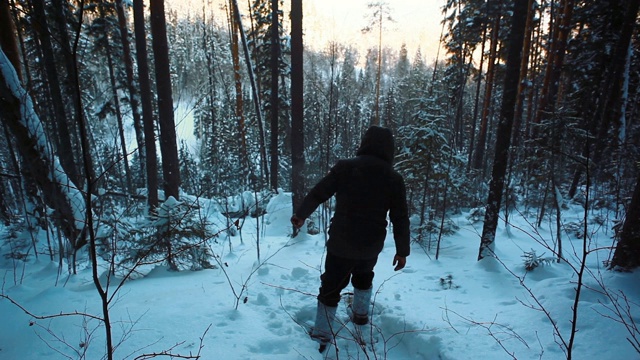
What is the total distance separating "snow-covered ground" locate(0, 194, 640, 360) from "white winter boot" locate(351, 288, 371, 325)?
0.43 feet

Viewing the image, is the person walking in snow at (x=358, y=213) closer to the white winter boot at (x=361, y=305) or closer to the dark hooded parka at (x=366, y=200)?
the dark hooded parka at (x=366, y=200)

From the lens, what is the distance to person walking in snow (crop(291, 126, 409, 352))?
105 inches

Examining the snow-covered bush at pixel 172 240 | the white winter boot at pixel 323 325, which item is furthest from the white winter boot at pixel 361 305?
the snow-covered bush at pixel 172 240

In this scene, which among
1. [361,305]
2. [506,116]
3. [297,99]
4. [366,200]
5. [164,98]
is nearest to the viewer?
[366,200]

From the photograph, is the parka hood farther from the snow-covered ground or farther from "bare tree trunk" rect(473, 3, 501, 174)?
"bare tree trunk" rect(473, 3, 501, 174)

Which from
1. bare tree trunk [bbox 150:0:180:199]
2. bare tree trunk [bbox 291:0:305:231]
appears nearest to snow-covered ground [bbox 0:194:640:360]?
bare tree trunk [bbox 150:0:180:199]

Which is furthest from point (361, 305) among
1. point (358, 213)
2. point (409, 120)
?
point (409, 120)

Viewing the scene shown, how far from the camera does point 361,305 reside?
2.93 m

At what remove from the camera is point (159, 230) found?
4102 millimetres

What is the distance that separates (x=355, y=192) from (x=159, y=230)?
10.00 feet

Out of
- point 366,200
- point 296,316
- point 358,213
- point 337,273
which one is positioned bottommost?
point 296,316

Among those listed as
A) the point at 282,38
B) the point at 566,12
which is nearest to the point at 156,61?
the point at 282,38

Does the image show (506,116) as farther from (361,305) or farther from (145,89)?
(145,89)

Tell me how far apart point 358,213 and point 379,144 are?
2.26ft
